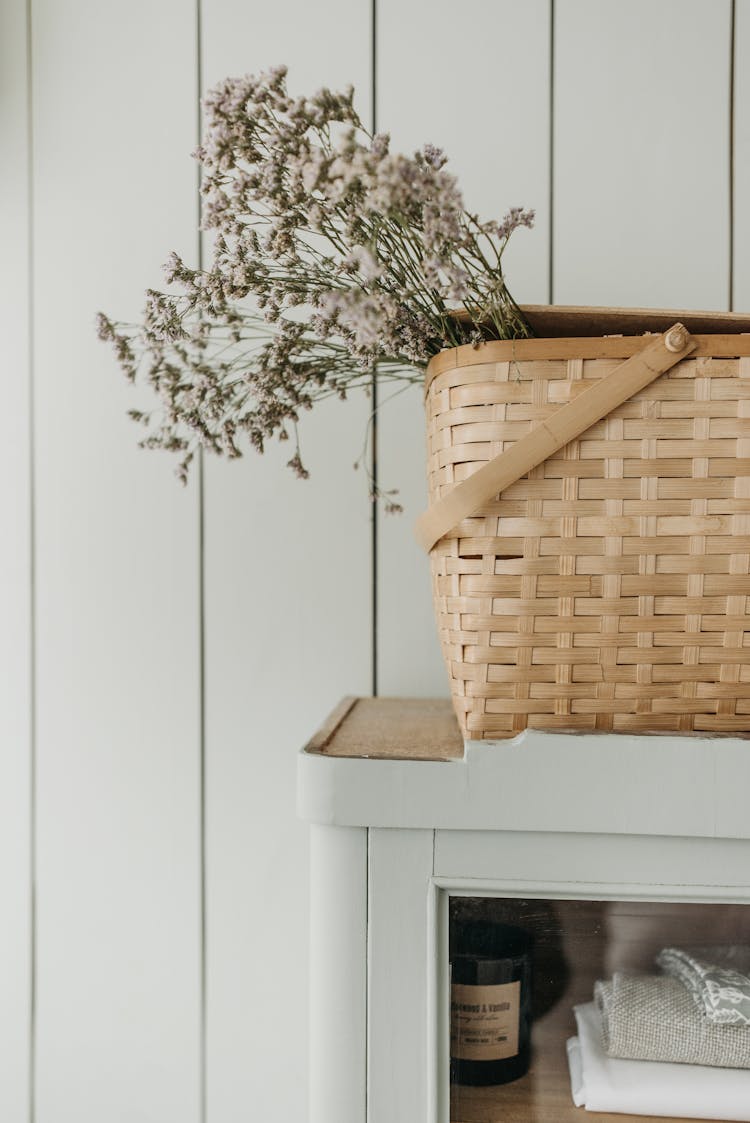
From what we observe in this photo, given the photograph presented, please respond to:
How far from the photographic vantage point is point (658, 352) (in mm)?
585

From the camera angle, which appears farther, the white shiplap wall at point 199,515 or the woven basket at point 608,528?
the white shiplap wall at point 199,515

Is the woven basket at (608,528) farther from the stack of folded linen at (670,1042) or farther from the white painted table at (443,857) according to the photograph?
the stack of folded linen at (670,1042)

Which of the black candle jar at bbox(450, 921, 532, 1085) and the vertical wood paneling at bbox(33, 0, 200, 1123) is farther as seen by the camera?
the vertical wood paneling at bbox(33, 0, 200, 1123)

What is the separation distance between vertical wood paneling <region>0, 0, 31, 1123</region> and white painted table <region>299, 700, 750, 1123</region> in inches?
21.3

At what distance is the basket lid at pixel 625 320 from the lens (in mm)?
611

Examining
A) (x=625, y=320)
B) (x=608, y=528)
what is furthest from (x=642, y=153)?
(x=608, y=528)

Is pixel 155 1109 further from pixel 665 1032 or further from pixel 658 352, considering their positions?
pixel 658 352

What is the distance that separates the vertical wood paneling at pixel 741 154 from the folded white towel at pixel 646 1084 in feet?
2.50

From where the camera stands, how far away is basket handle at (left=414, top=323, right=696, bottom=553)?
23.0 inches

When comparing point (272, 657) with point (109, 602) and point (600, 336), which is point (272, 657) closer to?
point (109, 602)

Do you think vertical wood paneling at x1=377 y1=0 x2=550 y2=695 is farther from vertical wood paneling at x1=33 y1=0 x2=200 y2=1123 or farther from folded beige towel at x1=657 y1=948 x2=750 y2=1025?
folded beige towel at x1=657 y1=948 x2=750 y2=1025

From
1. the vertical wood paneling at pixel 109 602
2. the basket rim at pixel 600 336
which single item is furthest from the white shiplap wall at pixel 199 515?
the basket rim at pixel 600 336

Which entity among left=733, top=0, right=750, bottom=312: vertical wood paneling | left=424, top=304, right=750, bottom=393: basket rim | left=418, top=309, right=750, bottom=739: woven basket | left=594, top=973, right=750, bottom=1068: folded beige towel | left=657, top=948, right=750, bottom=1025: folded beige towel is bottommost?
left=594, top=973, right=750, bottom=1068: folded beige towel

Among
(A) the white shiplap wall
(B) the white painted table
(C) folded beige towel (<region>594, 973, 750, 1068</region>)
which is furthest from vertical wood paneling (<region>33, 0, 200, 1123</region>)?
(C) folded beige towel (<region>594, 973, 750, 1068</region>)
